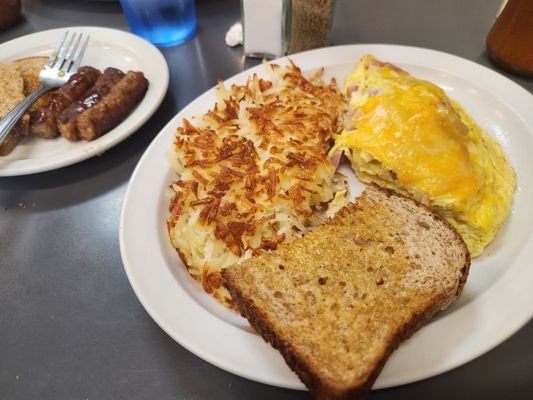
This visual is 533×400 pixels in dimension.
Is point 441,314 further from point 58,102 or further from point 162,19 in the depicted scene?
point 162,19

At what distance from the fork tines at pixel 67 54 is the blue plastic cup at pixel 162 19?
374 mm

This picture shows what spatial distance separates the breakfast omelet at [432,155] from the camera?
1615mm

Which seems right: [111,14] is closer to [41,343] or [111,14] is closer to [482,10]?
[41,343]

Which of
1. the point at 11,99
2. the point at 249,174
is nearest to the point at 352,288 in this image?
the point at 249,174

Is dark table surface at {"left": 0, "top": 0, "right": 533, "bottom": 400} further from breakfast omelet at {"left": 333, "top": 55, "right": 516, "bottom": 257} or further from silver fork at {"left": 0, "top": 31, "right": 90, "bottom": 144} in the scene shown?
breakfast omelet at {"left": 333, "top": 55, "right": 516, "bottom": 257}

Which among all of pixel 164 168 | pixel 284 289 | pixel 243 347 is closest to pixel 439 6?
pixel 164 168

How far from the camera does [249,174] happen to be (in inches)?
67.3

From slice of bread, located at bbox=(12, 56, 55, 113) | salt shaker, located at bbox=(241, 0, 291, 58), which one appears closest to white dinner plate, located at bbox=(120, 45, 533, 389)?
salt shaker, located at bbox=(241, 0, 291, 58)

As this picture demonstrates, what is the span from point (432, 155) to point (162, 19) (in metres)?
2.24

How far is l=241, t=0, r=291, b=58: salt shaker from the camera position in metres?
2.34

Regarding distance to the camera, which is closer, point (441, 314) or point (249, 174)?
point (441, 314)

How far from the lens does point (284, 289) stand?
4.49ft

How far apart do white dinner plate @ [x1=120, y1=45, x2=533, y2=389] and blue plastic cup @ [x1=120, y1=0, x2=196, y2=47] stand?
3.56 ft

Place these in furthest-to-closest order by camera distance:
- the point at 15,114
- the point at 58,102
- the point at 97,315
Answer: the point at 58,102 < the point at 15,114 < the point at 97,315
